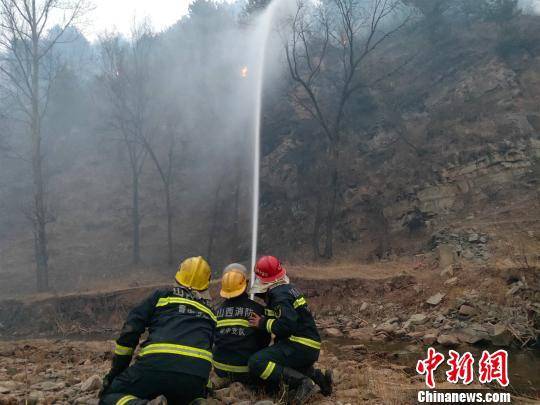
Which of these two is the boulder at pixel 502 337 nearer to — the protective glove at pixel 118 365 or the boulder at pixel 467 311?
the boulder at pixel 467 311

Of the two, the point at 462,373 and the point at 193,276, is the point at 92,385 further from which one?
the point at 462,373

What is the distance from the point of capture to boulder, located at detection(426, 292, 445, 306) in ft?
35.0

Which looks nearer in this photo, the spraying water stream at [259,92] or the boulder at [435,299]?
the boulder at [435,299]

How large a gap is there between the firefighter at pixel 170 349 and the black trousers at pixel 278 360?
0.88 meters

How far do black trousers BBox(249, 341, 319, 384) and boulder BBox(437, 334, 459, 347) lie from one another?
459 centimetres

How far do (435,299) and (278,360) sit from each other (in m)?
7.30

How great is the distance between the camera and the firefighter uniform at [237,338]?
4930mm

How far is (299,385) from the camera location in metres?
4.54

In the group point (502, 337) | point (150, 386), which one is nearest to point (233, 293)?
point (150, 386)

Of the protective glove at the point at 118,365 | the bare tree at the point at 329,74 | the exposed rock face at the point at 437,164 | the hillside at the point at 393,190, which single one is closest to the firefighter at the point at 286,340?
the protective glove at the point at 118,365

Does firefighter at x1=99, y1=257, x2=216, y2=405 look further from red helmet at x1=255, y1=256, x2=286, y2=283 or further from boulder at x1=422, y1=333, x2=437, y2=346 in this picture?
boulder at x1=422, y1=333, x2=437, y2=346

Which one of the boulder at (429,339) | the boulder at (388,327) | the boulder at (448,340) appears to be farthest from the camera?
the boulder at (388,327)

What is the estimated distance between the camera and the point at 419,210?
17625 mm

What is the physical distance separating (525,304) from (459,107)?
13.1m
